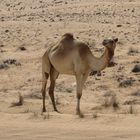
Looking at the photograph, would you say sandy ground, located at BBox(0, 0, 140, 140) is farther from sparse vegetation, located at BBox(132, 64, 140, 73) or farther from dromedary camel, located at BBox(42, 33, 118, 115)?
dromedary camel, located at BBox(42, 33, 118, 115)

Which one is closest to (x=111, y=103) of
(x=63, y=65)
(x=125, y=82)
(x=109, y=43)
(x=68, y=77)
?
(x=63, y=65)

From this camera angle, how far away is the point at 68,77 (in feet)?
69.5

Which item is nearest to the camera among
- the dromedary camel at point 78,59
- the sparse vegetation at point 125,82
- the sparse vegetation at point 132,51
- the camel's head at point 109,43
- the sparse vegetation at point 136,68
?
the camel's head at point 109,43

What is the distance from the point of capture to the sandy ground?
12859 mm

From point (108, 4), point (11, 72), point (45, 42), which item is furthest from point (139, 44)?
point (108, 4)

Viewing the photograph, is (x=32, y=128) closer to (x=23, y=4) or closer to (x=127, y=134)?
(x=127, y=134)

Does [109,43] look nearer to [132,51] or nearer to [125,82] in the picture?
[125,82]

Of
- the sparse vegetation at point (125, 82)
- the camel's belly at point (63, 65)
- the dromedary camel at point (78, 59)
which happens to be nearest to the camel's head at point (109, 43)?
the dromedary camel at point (78, 59)

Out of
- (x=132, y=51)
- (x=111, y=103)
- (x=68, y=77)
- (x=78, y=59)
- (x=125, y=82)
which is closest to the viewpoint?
(x=78, y=59)

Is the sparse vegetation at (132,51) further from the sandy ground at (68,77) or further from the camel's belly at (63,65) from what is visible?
the camel's belly at (63,65)

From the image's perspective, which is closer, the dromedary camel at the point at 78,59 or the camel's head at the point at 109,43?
the camel's head at the point at 109,43

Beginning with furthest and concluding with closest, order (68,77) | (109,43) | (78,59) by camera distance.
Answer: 1. (68,77)
2. (78,59)
3. (109,43)

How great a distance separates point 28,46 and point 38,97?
30.2 feet

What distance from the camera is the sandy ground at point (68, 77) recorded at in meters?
12.9
